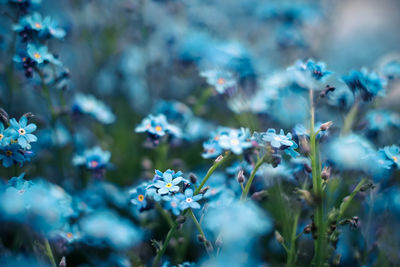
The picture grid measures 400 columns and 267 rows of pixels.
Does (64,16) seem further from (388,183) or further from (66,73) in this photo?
(388,183)

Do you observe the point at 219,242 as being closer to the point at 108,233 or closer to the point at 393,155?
the point at 108,233

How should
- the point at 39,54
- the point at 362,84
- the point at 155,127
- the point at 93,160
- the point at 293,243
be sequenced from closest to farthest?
the point at 293,243
the point at 362,84
the point at 39,54
the point at 155,127
the point at 93,160

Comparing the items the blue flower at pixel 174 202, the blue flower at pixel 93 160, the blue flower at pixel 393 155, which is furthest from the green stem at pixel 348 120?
the blue flower at pixel 93 160

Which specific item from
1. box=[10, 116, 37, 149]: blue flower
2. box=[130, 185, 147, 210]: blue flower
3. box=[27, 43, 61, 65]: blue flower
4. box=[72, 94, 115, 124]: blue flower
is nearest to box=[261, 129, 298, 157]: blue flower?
box=[130, 185, 147, 210]: blue flower

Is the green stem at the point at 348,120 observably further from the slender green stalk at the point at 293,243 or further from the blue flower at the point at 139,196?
the blue flower at the point at 139,196

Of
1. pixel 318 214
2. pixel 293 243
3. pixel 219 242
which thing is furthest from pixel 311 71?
pixel 219 242
